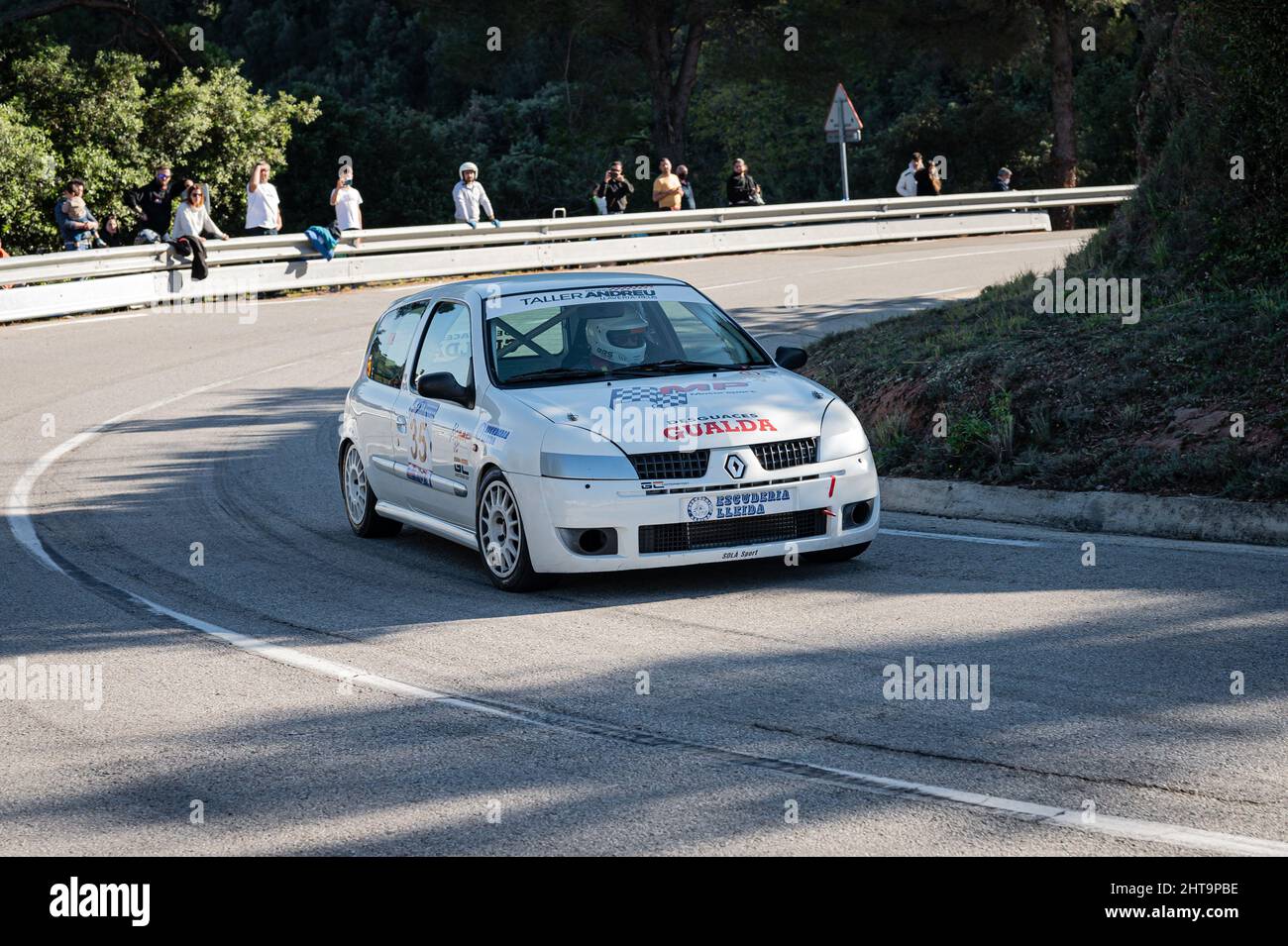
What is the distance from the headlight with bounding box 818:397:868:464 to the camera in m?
9.44

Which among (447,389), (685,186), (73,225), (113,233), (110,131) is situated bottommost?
(447,389)

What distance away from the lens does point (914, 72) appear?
201 ft

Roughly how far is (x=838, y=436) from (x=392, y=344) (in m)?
3.48

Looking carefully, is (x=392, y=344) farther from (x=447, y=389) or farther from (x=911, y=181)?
(x=911, y=181)

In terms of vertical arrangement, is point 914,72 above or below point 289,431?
above

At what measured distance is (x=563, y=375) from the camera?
10.0 meters

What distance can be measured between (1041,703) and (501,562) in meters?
3.66

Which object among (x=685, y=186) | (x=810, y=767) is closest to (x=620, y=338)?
(x=810, y=767)

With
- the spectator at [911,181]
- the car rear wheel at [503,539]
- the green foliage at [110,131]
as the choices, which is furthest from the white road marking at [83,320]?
the spectator at [911,181]

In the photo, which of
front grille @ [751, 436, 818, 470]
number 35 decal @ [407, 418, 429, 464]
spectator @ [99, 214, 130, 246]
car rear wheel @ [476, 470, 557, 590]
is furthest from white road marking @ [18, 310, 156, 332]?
front grille @ [751, 436, 818, 470]

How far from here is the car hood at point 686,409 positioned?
9.16m
